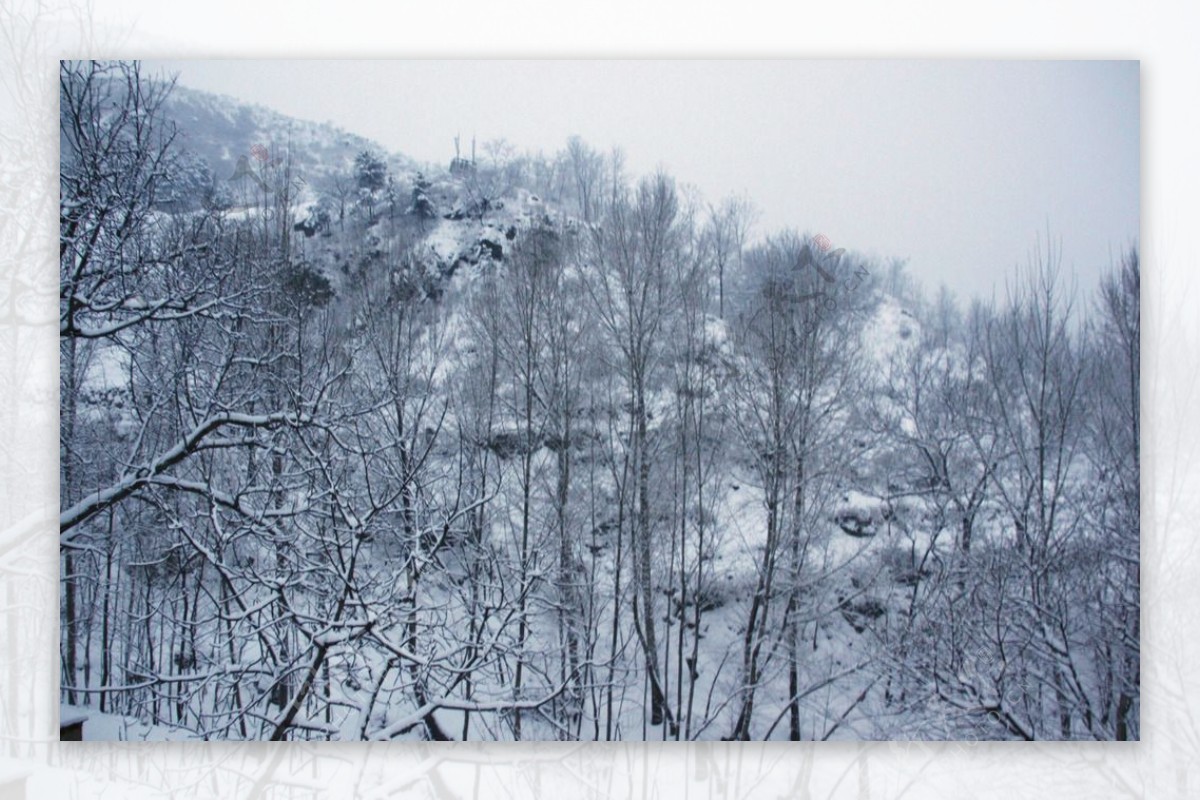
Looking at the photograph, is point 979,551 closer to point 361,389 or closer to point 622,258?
point 622,258

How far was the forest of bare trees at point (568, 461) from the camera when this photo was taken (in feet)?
18.6

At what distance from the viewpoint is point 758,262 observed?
18.6 ft

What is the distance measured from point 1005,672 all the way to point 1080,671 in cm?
27

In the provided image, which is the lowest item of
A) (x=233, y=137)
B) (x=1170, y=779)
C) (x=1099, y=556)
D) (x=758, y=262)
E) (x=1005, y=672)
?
(x=1170, y=779)

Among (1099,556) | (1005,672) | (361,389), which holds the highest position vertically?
(361,389)

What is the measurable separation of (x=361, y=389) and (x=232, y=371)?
0.48 m

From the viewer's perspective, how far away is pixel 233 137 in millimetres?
5668

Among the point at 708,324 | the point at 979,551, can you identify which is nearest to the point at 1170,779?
→ the point at 979,551

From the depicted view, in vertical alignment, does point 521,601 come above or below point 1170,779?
above

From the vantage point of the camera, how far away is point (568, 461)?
571 centimetres

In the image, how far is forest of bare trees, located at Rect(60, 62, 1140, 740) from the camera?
18.6 ft

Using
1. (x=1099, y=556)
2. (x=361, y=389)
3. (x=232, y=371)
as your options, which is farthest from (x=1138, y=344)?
(x=232, y=371)

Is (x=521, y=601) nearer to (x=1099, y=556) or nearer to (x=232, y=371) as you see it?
(x=232, y=371)

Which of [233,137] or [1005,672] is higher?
[233,137]
